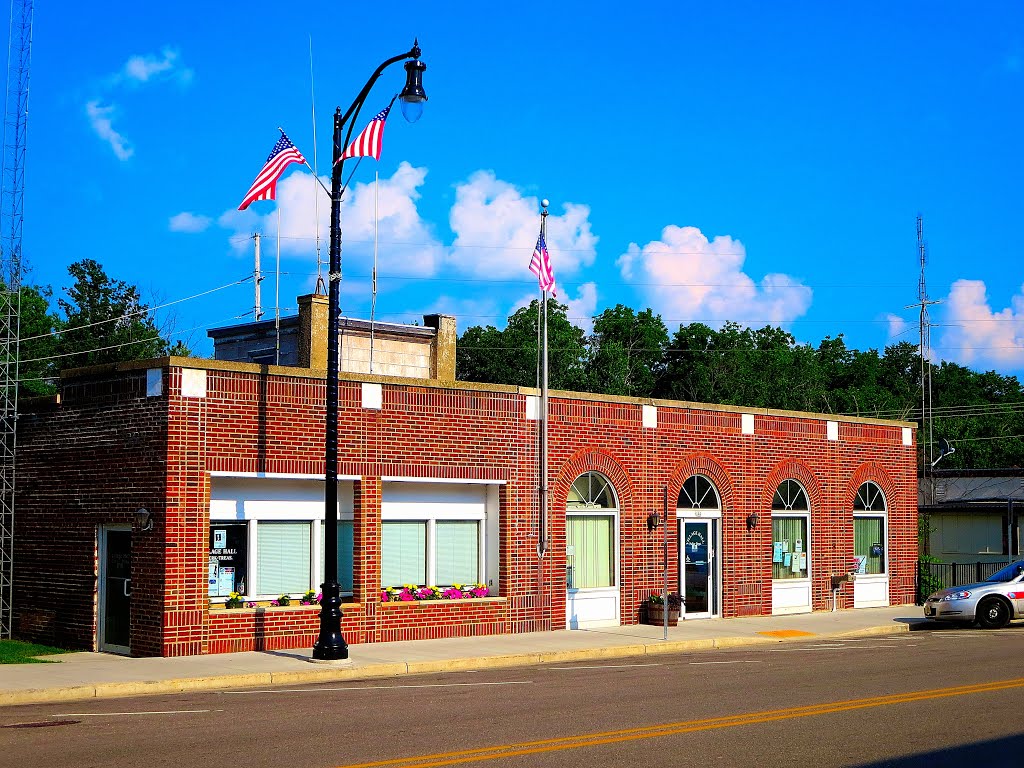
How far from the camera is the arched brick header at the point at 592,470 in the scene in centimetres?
2514

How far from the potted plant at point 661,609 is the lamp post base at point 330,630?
9111mm

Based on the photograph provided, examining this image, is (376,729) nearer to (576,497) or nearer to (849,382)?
(576,497)

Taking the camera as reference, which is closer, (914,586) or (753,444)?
(753,444)

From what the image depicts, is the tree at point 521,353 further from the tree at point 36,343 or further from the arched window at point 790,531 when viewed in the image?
the arched window at point 790,531

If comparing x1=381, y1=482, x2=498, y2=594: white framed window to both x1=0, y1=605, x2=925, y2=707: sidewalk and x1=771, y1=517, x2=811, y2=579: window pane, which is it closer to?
x1=0, y1=605, x2=925, y2=707: sidewalk

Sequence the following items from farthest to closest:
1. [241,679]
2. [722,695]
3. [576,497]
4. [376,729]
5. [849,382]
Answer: [849,382] → [576,497] → [241,679] → [722,695] → [376,729]

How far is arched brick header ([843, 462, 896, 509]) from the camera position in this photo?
1228 inches

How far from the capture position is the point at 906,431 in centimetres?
3325

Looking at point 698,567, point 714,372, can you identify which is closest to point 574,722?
point 698,567

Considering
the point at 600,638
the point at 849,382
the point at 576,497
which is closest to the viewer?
the point at 600,638

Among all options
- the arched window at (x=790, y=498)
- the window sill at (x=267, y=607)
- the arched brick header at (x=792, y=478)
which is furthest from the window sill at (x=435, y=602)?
the arched window at (x=790, y=498)

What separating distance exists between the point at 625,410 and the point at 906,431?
35.2 ft

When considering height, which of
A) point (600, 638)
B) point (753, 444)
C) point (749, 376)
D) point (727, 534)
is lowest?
point (600, 638)

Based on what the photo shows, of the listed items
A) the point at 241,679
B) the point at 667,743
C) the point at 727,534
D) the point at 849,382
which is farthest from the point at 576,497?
the point at 849,382
